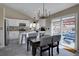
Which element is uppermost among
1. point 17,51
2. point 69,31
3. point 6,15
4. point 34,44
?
point 6,15

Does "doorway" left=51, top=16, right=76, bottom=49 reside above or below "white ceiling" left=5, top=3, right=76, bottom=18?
below

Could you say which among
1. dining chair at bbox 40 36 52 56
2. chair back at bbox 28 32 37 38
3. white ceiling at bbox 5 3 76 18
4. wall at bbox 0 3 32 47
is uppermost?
white ceiling at bbox 5 3 76 18

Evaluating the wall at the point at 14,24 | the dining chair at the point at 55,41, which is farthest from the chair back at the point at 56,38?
the wall at the point at 14,24

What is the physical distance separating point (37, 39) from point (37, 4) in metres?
0.67

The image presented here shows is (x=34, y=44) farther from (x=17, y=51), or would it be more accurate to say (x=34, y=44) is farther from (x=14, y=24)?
(x=14, y=24)

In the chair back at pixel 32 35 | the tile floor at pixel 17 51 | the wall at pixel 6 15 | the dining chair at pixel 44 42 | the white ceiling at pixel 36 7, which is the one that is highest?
the white ceiling at pixel 36 7

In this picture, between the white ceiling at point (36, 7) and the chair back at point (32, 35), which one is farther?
the chair back at point (32, 35)

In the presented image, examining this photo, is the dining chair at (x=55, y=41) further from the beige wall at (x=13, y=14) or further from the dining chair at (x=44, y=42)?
the beige wall at (x=13, y=14)

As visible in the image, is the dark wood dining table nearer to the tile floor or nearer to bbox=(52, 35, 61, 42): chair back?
the tile floor

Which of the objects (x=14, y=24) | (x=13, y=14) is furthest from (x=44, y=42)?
(x=13, y=14)

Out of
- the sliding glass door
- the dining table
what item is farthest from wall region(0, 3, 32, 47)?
the sliding glass door

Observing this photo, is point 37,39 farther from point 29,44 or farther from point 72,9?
point 72,9

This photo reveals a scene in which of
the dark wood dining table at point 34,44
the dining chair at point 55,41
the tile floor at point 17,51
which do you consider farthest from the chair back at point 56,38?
the dark wood dining table at point 34,44

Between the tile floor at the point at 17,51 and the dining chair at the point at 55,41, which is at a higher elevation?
the dining chair at the point at 55,41
